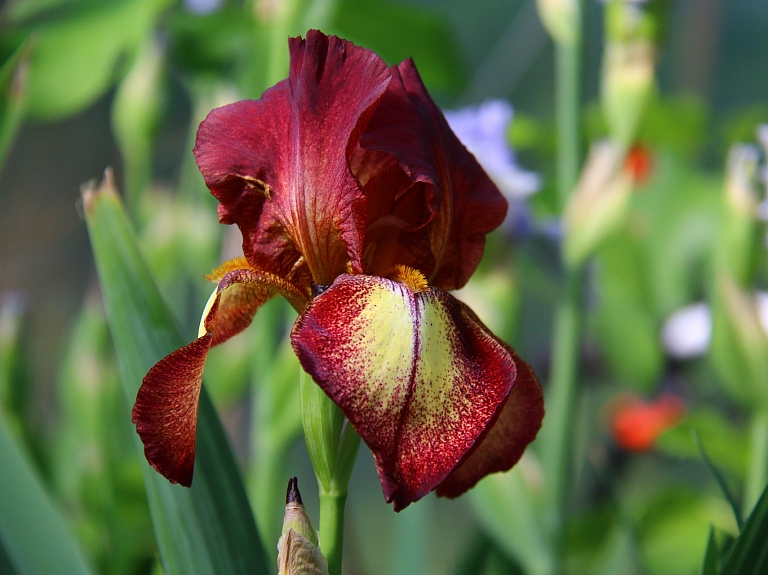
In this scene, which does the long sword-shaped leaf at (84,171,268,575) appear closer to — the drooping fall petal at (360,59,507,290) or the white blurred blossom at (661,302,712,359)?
the drooping fall petal at (360,59,507,290)

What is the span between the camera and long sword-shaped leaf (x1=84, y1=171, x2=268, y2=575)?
29 centimetres

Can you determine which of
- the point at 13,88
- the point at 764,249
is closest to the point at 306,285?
the point at 13,88

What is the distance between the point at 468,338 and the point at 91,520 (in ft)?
2.09

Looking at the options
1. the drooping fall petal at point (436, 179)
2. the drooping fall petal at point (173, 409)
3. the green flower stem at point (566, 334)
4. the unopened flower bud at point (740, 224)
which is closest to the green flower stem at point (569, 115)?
the green flower stem at point (566, 334)

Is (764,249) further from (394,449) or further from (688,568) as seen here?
(394,449)

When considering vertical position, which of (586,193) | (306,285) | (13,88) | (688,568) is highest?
(13,88)

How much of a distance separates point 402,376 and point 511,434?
0.27ft

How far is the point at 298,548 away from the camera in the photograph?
0.25 meters

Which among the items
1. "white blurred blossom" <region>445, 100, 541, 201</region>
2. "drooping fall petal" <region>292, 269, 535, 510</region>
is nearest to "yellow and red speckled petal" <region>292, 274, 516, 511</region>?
"drooping fall petal" <region>292, 269, 535, 510</region>

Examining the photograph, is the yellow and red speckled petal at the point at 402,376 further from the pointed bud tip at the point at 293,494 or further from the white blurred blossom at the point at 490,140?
the white blurred blossom at the point at 490,140

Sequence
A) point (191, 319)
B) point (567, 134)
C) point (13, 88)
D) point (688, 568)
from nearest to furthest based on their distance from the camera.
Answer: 1. point (13, 88)
2. point (567, 134)
3. point (688, 568)
4. point (191, 319)

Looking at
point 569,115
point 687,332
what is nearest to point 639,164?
point 687,332

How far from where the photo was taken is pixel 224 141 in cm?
28

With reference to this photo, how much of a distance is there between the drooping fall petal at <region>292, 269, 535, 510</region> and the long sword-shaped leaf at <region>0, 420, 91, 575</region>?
0.17 meters
